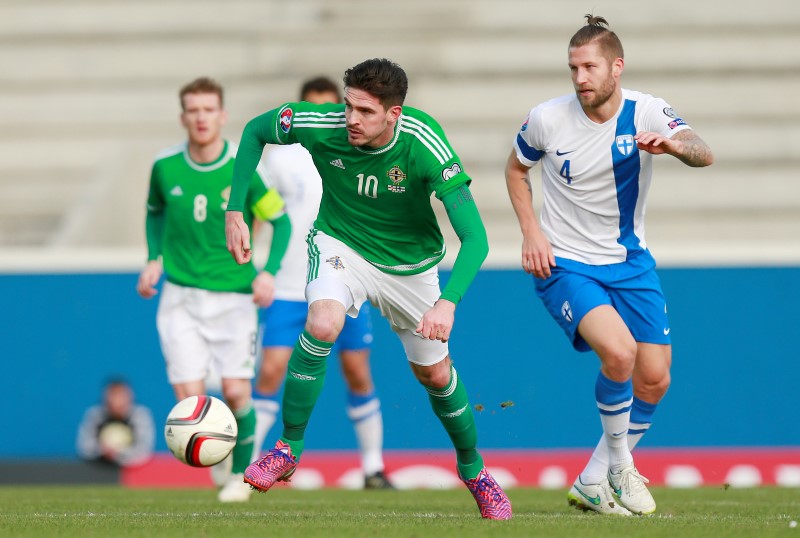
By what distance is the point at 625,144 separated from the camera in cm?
657

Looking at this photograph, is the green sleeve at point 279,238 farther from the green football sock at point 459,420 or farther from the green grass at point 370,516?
the green football sock at point 459,420

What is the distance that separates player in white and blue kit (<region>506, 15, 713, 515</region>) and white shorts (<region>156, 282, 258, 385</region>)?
2265mm

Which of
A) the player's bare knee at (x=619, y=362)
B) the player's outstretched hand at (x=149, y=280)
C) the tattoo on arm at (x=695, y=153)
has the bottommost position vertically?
the player's bare knee at (x=619, y=362)

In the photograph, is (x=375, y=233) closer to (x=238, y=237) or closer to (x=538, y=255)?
(x=238, y=237)

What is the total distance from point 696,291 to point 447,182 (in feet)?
18.0

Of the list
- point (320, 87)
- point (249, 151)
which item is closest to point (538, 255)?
point (249, 151)

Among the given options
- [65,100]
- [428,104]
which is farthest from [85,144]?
[428,104]

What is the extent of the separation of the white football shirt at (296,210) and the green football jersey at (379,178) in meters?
2.83

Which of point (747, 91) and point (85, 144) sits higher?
point (747, 91)

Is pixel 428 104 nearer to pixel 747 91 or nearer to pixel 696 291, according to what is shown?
pixel 747 91

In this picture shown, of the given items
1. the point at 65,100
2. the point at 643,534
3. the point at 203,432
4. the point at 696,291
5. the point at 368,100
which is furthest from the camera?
the point at 65,100

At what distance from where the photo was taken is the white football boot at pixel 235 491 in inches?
314

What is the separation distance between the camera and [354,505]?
293 inches

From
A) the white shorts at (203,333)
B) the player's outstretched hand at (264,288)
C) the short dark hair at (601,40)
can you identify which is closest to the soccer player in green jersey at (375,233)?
the short dark hair at (601,40)
